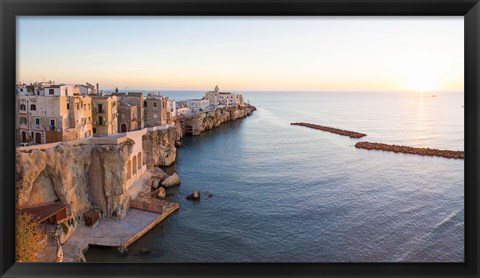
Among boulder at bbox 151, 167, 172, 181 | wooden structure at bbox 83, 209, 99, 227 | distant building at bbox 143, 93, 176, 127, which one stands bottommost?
wooden structure at bbox 83, 209, 99, 227

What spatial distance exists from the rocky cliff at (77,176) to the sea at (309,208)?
1.05m

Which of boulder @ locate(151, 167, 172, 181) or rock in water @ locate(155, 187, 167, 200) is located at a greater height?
boulder @ locate(151, 167, 172, 181)

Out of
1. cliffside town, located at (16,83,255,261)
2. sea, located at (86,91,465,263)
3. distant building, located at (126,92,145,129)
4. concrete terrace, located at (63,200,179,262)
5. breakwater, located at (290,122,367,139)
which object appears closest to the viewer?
concrete terrace, located at (63,200,179,262)

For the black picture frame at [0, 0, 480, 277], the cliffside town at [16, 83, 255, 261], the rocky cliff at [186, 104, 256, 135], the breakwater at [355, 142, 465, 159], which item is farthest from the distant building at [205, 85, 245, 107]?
the black picture frame at [0, 0, 480, 277]

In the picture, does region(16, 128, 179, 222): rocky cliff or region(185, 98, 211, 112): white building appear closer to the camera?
region(16, 128, 179, 222): rocky cliff

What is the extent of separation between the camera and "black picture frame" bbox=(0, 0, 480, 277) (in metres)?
1.44

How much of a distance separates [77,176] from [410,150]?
12.7 metres

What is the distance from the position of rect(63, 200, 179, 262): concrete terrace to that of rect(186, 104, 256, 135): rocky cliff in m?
11.9

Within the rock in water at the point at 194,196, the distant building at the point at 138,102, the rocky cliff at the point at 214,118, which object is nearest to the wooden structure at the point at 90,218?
the rock in water at the point at 194,196

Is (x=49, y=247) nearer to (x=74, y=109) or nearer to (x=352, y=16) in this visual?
(x=74, y=109)

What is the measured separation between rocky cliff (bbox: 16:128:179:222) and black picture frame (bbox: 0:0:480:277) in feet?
15.1

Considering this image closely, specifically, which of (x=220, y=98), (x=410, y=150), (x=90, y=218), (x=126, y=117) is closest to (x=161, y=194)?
(x=90, y=218)

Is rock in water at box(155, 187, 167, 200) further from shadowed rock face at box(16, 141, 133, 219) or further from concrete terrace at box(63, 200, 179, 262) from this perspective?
shadowed rock face at box(16, 141, 133, 219)

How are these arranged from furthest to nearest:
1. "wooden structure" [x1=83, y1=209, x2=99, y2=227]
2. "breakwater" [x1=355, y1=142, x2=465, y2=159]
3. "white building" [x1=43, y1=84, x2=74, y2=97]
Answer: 1. "breakwater" [x1=355, y1=142, x2=465, y2=159]
2. "white building" [x1=43, y1=84, x2=74, y2=97]
3. "wooden structure" [x1=83, y1=209, x2=99, y2=227]
